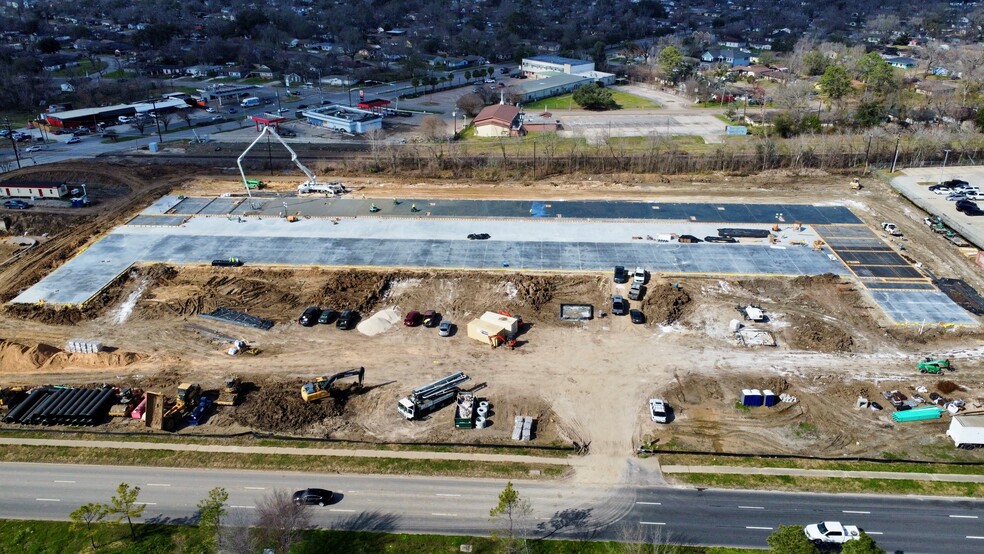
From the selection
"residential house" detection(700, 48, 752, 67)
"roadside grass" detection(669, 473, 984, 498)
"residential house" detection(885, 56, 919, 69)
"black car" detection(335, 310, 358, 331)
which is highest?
"residential house" detection(700, 48, 752, 67)

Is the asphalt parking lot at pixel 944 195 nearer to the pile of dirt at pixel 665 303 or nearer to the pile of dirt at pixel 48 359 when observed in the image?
the pile of dirt at pixel 665 303

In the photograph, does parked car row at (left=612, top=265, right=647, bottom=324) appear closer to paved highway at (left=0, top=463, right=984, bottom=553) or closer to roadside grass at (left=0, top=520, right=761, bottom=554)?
paved highway at (left=0, top=463, right=984, bottom=553)

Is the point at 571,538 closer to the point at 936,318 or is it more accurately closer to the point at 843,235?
the point at 936,318

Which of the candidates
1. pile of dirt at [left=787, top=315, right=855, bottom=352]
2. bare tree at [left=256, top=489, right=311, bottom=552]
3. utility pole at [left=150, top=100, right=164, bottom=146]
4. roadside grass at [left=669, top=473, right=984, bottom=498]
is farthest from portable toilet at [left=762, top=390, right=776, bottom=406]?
utility pole at [left=150, top=100, right=164, bottom=146]

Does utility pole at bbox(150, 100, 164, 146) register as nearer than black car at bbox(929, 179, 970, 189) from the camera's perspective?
No

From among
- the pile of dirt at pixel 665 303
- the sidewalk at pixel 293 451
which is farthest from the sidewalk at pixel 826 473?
the pile of dirt at pixel 665 303

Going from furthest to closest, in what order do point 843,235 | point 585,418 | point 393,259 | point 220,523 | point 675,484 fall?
point 843,235, point 393,259, point 585,418, point 675,484, point 220,523

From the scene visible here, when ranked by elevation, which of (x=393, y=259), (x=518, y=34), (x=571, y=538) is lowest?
(x=571, y=538)

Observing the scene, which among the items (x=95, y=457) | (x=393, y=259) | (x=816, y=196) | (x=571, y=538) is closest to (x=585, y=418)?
(x=571, y=538)
